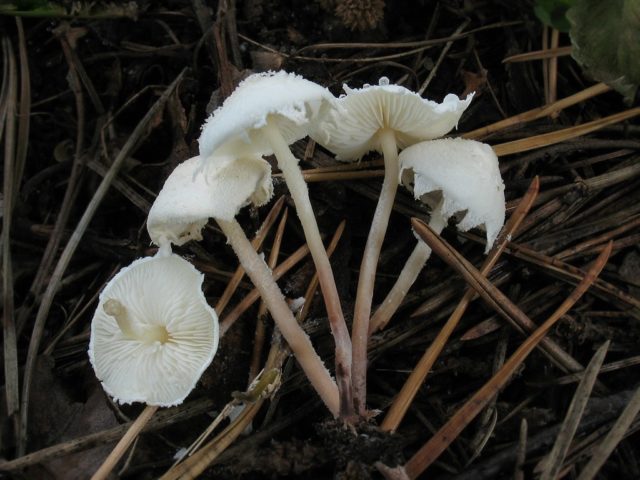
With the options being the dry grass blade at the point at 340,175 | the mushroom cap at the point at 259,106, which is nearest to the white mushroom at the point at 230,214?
the mushroom cap at the point at 259,106

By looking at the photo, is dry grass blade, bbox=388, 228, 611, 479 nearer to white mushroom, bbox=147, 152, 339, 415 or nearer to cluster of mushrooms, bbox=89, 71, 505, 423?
cluster of mushrooms, bbox=89, 71, 505, 423

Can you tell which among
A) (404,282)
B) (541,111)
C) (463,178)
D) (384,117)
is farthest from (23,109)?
(541,111)

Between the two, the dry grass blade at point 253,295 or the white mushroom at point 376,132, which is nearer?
the white mushroom at point 376,132

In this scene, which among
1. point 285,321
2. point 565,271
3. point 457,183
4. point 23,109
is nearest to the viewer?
point 457,183

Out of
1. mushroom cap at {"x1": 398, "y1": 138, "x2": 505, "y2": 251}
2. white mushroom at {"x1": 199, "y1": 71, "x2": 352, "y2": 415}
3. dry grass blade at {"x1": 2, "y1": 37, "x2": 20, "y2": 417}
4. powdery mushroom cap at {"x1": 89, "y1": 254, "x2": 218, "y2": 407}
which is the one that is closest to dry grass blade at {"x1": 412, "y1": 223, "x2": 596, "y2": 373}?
mushroom cap at {"x1": 398, "y1": 138, "x2": 505, "y2": 251}

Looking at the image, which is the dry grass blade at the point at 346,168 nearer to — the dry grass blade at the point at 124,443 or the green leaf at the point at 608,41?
the green leaf at the point at 608,41

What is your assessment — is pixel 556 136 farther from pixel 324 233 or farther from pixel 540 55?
pixel 324 233

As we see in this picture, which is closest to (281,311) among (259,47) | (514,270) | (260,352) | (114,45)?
(260,352)
